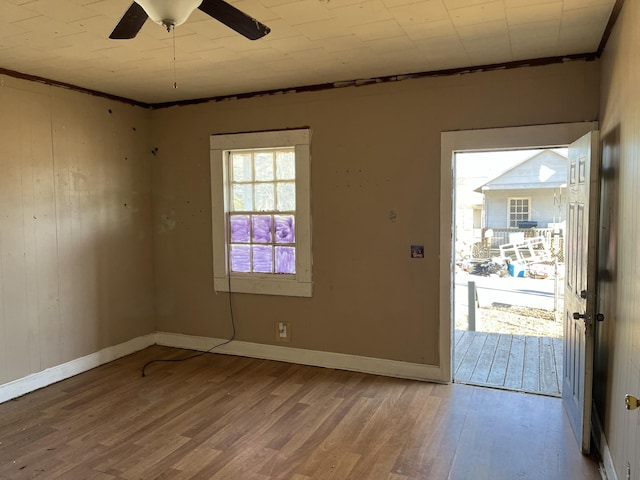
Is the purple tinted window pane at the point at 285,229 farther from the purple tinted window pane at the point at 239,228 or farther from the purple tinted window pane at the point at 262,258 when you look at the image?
the purple tinted window pane at the point at 239,228

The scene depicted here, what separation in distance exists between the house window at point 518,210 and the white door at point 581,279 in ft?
21.6

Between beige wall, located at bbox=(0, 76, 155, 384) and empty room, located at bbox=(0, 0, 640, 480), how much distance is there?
0.02 m

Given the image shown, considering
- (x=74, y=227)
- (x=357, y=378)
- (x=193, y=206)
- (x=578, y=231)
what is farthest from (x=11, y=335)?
(x=578, y=231)

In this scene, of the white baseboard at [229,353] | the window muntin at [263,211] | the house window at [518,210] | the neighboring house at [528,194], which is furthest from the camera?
the house window at [518,210]

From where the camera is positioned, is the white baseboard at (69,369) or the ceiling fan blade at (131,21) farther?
the white baseboard at (69,369)

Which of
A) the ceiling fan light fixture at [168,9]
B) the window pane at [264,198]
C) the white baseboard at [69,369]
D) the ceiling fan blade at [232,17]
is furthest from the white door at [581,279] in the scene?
the white baseboard at [69,369]

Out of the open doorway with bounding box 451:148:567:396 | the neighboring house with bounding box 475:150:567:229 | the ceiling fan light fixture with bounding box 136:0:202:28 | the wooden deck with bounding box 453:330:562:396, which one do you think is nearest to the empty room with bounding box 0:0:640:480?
the ceiling fan light fixture with bounding box 136:0:202:28

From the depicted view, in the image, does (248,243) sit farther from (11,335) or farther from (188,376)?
(11,335)

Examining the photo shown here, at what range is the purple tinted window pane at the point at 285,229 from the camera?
13.8 feet

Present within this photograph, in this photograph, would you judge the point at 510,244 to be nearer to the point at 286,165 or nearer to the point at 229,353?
the point at 286,165

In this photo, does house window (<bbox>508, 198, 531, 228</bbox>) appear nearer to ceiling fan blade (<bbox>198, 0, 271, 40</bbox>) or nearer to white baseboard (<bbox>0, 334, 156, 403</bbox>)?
white baseboard (<bbox>0, 334, 156, 403</bbox>)

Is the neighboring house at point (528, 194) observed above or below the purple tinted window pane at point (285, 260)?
above

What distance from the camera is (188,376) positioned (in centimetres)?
392

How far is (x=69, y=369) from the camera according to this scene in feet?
12.8
